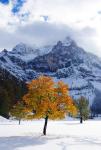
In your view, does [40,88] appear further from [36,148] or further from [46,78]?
[36,148]

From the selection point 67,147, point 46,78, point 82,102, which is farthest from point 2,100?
point 67,147

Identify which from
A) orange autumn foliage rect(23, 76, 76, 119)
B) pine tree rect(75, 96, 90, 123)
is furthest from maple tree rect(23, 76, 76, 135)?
pine tree rect(75, 96, 90, 123)

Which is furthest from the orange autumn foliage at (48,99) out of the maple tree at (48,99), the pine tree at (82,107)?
the pine tree at (82,107)

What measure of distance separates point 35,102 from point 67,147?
65.6 ft

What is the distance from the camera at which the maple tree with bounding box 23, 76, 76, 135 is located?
225ft

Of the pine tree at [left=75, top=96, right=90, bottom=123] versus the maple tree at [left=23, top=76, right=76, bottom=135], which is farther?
the pine tree at [left=75, top=96, right=90, bottom=123]

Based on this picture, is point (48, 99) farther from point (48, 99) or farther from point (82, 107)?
point (82, 107)

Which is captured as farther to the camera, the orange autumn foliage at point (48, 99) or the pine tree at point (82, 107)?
the pine tree at point (82, 107)

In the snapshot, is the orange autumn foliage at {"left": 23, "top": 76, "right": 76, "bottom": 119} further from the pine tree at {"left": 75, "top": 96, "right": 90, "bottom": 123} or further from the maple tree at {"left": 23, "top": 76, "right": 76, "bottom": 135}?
the pine tree at {"left": 75, "top": 96, "right": 90, "bottom": 123}

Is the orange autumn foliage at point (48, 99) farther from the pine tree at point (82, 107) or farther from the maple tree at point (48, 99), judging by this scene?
the pine tree at point (82, 107)

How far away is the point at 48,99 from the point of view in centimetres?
6919

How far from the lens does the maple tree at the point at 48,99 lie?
68.5 metres

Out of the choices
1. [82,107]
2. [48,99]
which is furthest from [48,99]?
[82,107]

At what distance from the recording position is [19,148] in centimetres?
4878
